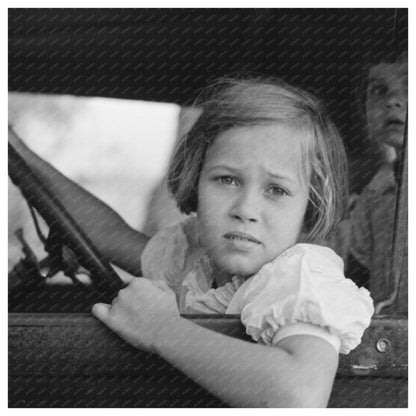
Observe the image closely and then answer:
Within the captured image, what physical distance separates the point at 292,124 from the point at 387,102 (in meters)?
0.74

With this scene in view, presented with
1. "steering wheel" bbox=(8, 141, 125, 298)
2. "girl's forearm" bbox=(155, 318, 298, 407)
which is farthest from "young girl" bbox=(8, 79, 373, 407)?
"steering wheel" bbox=(8, 141, 125, 298)

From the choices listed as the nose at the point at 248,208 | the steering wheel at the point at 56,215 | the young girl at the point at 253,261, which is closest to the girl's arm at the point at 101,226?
the young girl at the point at 253,261

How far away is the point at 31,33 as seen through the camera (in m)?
2.29

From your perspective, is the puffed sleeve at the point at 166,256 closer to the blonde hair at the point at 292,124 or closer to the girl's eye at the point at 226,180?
the blonde hair at the point at 292,124

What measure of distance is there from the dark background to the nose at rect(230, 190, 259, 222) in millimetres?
853

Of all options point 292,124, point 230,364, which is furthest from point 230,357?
point 292,124

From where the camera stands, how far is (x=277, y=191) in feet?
5.02

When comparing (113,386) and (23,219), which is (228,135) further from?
(23,219)

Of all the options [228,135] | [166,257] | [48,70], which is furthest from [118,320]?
[48,70]

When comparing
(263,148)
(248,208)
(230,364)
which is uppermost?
(263,148)

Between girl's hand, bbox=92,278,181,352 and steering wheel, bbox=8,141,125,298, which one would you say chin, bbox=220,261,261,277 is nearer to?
girl's hand, bbox=92,278,181,352

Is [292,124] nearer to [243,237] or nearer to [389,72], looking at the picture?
[243,237]

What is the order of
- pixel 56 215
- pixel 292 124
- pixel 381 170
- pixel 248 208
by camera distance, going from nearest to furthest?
pixel 248 208 < pixel 292 124 < pixel 56 215 < pixel 381 170

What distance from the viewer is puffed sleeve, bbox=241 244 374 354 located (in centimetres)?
119
